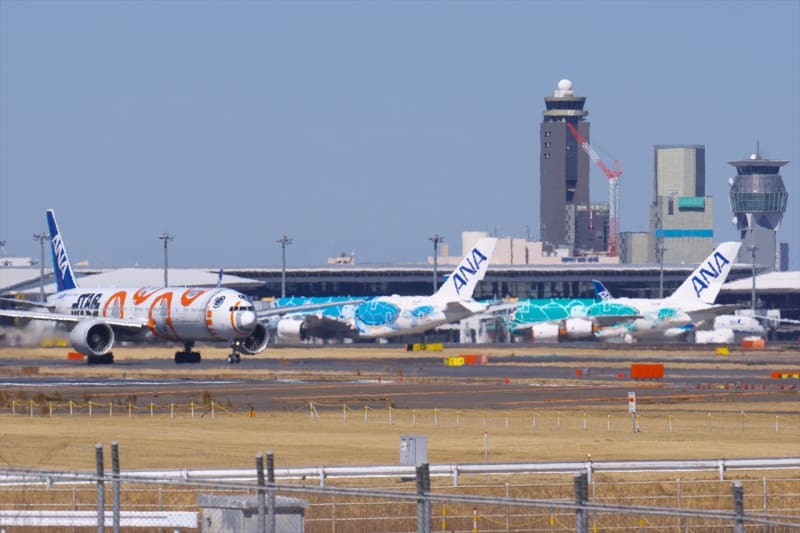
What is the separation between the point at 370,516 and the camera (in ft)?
87.2

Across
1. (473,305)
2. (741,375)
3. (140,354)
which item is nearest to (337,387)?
(741,375)

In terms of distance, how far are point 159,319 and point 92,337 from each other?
154 inches

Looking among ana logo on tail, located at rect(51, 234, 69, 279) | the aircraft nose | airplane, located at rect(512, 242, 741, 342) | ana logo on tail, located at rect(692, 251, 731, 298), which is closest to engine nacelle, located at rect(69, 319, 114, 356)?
the aircraft nose

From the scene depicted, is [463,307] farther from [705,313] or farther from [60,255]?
[60,255]

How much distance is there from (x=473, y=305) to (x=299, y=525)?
328ft

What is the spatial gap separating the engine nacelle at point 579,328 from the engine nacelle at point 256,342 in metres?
57.0

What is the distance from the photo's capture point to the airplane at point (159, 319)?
278ft

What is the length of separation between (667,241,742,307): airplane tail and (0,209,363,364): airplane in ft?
184

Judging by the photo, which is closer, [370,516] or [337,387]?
[370,516]

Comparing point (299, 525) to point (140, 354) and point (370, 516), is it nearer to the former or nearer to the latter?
point (370, 516)

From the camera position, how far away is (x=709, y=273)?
13438 cm

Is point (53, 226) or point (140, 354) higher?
point (53, 226)

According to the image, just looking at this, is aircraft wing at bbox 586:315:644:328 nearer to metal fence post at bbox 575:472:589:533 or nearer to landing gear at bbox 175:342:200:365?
landing gear at bbox 175:342:200:365

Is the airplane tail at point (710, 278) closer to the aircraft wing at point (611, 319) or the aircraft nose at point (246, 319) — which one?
the aircraft wing at point (611, 319)
